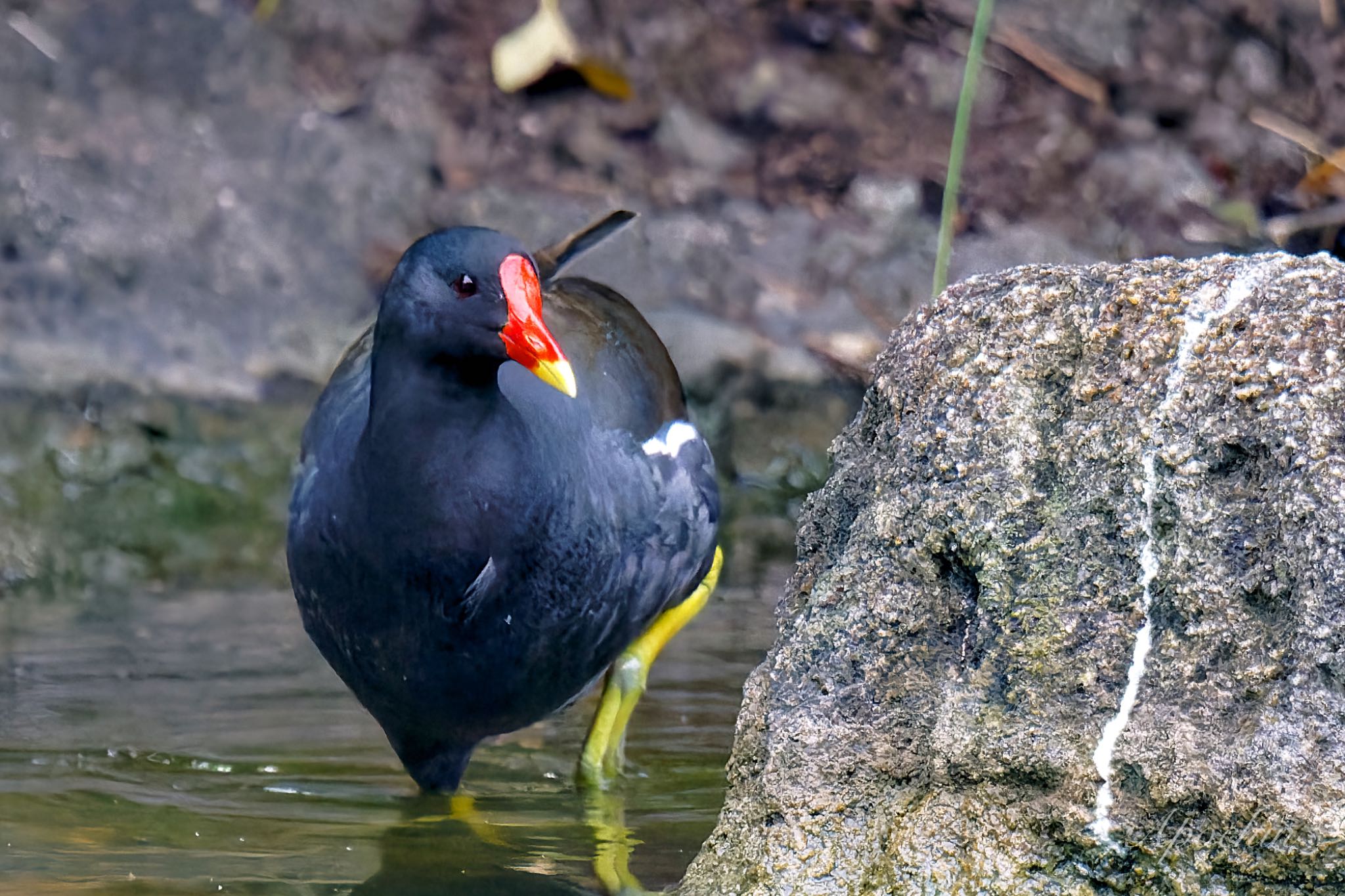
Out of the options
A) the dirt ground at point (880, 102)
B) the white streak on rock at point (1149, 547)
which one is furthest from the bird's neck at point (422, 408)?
the dirt ground at point (880, 102)

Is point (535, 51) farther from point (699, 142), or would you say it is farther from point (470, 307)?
point (470, 307)

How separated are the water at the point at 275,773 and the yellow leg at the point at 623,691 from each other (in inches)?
2.6

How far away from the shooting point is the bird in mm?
2756

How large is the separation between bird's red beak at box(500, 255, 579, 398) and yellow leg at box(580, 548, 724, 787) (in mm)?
907

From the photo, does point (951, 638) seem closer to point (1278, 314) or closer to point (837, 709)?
point (837, 709)

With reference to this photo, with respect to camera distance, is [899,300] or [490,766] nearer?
[490,766]

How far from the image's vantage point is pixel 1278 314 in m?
2.04

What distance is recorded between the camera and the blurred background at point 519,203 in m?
4.90

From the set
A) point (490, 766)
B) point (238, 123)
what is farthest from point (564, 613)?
point (238, 123)

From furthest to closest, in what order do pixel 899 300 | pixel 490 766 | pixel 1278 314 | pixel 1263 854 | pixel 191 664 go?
pixel 899 300 < pixel 191 664 < pixel 490 766 < pixel 1278 314 < pixel 1263 854

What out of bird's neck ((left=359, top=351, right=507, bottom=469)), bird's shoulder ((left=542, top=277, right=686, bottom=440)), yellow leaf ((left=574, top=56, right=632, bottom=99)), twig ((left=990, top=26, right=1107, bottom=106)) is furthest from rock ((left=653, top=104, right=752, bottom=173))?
bird's neck ((left=359, top=351, right=507, bottom=469))

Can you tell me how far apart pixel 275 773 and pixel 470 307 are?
3.91 feet

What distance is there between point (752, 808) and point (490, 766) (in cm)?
153

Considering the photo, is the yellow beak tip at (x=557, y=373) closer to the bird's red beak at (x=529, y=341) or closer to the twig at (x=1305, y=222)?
the bird's red beak at (x=529, y=341)
